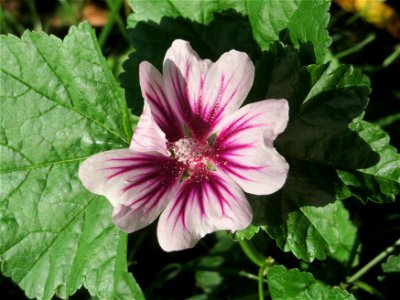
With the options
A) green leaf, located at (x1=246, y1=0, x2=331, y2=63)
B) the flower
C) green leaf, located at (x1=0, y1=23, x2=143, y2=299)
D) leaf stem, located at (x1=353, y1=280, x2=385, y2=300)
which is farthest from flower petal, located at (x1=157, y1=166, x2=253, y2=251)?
leaf stem, located at (x1=353, y1=280, x2=385, y2=300)

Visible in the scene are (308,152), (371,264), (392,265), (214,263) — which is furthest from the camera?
(214,263)

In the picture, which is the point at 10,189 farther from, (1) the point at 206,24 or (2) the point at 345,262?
(2) the point at 345,262

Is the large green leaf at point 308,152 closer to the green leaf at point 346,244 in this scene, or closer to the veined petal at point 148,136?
the veined petal at point 148,136

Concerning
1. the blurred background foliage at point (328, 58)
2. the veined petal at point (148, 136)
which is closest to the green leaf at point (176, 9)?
the veined petal at point (148, 136)

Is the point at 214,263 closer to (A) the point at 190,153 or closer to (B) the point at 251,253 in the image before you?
(B) the point at 251,253

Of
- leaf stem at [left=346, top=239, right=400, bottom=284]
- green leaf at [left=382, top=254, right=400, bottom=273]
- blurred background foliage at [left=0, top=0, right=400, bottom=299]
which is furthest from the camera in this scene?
blurred background foliage at [left=0, top=0, right=400, bottom=299]

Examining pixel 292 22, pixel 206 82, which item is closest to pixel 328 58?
pixel 292 22

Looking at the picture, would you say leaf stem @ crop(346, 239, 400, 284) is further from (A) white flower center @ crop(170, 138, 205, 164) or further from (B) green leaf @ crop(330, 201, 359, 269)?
(A) white flower center @ crop(170, 138, 205, 164)
